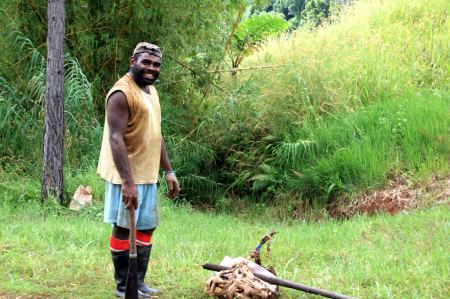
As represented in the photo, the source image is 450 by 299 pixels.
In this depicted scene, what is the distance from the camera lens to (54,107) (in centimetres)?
834

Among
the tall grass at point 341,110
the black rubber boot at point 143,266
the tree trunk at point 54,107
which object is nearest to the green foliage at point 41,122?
the tree trunk at point 54,107

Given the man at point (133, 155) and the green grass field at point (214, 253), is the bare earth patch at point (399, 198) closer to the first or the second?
the green grass field at point (214, 253)

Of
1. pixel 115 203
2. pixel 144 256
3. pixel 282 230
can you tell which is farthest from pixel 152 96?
pixel 282 230

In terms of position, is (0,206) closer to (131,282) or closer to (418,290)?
(131,282)

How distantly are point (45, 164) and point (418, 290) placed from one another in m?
5.10

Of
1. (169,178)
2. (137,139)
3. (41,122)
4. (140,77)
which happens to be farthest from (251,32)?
(137,139)

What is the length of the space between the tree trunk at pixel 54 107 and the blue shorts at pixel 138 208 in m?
3.68

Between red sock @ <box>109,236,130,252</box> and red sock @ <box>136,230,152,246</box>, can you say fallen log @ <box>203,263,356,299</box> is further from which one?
red sock @ <box>109,236,130,252</box>

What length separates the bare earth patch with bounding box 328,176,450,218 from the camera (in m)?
8.43

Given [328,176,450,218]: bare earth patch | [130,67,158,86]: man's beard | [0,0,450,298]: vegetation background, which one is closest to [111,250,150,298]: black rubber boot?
[130,67,158,86]: man's beard

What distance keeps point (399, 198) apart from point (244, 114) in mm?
3665

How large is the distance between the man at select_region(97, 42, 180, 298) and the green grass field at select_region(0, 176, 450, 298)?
0.52m

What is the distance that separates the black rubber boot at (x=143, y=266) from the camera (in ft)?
16.4

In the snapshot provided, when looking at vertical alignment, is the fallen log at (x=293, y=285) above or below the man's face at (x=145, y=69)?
below
